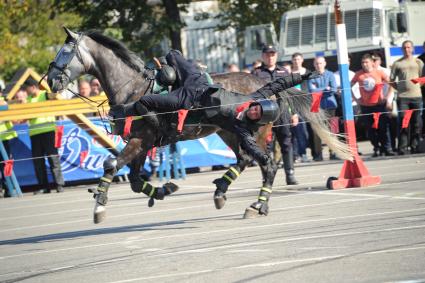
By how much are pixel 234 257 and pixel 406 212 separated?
2761mm

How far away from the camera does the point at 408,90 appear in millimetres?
19859

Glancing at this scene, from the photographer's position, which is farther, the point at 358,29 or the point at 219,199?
the point at 358,29

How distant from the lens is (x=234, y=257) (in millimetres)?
8945

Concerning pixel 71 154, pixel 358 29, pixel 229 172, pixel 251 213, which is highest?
pixel 358 29

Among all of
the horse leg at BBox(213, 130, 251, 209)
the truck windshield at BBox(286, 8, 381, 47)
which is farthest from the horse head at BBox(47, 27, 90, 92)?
the truck windshield at BBox(286, 8, 381, 47)

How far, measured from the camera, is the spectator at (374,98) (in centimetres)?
2050

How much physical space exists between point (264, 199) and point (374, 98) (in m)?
8.97

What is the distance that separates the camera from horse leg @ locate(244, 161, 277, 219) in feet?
39.2

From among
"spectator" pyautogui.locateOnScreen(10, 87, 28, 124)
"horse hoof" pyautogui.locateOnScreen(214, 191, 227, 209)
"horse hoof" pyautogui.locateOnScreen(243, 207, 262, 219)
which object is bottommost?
"horse hoof" pyautogui.locateOnScreen(243, 207, 262, 219)

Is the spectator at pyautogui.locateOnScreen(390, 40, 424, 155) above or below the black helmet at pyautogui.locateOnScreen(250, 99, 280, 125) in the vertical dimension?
below

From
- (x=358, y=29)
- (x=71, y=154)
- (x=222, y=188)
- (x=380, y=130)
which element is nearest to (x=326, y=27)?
(x=358, y=29)

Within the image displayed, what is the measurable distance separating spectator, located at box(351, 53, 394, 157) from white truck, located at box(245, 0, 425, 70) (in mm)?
4675

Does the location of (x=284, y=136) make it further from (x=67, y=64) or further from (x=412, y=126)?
(x=412, y=126)

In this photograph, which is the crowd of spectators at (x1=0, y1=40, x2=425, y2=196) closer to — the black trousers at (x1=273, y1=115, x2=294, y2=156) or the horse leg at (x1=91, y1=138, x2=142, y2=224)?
the black trousers at (x1=273, y1=115, x2=294, y2=156)
